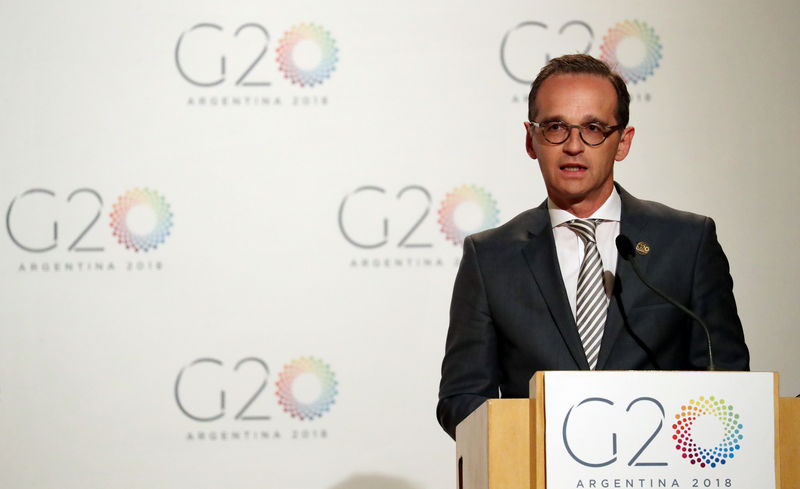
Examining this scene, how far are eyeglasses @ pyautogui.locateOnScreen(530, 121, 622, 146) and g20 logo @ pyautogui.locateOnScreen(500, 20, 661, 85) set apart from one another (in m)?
1.30

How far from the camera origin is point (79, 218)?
3.55m

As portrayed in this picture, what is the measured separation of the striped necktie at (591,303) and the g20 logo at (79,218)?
175 centimetres

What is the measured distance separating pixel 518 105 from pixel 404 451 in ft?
4.18

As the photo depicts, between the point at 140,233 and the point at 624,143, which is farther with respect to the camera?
the point at 140,233

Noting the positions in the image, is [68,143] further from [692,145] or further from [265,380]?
[692,145]

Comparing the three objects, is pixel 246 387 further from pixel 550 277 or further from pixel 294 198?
pixel 550 277

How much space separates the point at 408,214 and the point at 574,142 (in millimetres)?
1318

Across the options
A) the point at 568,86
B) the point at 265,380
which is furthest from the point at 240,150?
the point at 568,86

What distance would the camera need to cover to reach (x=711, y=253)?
2340mm

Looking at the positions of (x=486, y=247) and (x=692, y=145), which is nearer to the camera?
(x=486, y=247)

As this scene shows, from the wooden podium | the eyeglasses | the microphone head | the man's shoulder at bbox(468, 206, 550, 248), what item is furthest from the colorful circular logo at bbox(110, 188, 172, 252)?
the wooden podium

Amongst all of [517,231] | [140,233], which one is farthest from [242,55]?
[517,231]

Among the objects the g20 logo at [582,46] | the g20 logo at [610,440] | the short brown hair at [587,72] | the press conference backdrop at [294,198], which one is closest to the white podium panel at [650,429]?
the g20 logo at [610,440]

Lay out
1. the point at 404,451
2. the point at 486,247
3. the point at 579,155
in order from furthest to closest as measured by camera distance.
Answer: the point at 404,451
the point at 486,247
the point at 579,155
